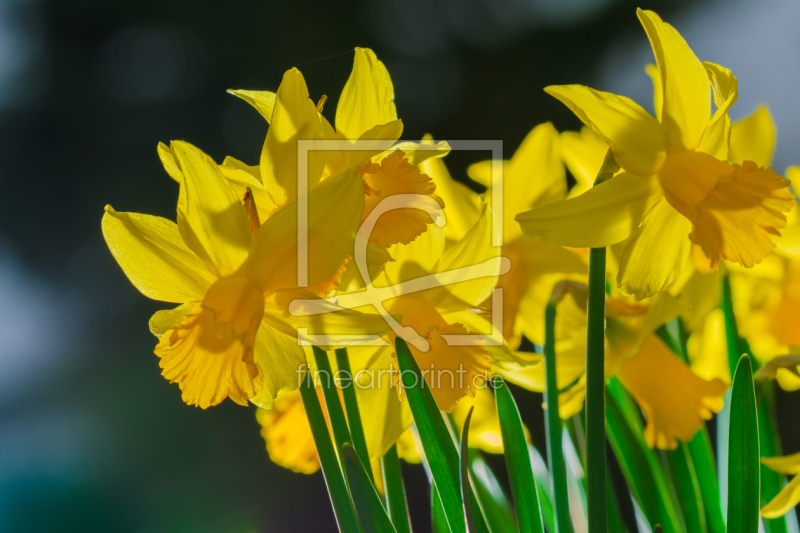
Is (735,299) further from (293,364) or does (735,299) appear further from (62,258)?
(62,258)

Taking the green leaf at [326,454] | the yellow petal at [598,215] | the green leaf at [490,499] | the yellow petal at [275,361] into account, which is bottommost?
the green leaf at [490,499]

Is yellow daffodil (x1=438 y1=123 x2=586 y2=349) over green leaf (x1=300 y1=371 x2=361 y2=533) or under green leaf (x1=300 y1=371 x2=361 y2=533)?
over

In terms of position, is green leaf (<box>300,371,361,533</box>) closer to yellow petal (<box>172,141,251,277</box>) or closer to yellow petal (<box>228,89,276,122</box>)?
yellow petal (<box>172,141,251,277</box>)

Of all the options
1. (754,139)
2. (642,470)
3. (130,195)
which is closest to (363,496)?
(642,470)

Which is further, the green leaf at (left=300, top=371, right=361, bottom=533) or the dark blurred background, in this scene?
the dark blurred background

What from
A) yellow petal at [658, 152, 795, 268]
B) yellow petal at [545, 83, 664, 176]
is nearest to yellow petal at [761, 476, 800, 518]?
yellow petal at [658, 152, 795, 268]

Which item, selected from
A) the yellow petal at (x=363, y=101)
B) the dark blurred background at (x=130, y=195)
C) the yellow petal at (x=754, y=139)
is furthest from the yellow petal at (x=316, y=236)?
the dark blurred background at (x=130, y=195)

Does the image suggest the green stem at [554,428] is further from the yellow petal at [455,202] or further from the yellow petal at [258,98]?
the yellow petal at [258,98]
